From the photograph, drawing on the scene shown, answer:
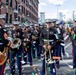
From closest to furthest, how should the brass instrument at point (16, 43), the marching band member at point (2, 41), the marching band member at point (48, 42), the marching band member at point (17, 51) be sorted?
the marching band member at point (2, 41) → the marching band member at point (48, 42) → the brass instrument at point (16, 43) → the marching band member at point (17, 51)

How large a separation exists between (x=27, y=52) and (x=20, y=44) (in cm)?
268

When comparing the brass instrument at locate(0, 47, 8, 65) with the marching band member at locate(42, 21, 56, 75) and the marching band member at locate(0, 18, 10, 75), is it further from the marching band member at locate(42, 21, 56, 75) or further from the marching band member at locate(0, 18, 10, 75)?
the marching band member at locate(42, 21, 56, 75)

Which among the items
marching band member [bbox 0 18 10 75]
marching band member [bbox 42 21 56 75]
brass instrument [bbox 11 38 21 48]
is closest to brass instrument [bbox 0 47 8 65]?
marching band member [bbox 0 18 10 75]

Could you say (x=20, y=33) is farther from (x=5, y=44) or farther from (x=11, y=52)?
(x=5, y=44)

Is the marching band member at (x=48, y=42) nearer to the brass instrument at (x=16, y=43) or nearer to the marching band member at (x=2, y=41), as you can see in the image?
the brass instrument at (x=16, y=43)

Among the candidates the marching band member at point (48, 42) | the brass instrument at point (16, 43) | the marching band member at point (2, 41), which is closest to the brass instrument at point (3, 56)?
the marching band member at point (2, 41)

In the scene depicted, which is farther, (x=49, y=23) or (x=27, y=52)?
Result: (x=27, y=52)

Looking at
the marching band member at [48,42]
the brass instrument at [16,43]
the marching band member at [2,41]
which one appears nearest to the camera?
the marching band member at [2,41]

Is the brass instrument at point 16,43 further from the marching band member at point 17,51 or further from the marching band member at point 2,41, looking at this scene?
the marching band member at point 2,41

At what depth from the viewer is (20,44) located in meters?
7.51

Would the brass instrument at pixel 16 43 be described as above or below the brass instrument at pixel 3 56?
above

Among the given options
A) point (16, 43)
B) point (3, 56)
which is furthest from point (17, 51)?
point (3, 56)

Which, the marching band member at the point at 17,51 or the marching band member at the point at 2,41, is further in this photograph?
the marching band member at the point at 17,51

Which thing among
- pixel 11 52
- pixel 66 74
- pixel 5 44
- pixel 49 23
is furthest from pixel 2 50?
pixel 66 74
